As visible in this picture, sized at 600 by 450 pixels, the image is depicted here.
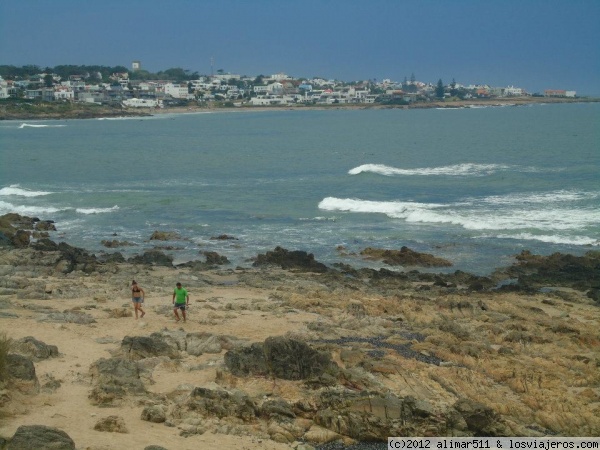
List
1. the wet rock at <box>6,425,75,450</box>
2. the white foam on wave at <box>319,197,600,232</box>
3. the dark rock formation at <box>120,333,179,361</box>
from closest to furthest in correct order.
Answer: the wet rock at <box>6,425,75,450</box>
the dark rock formation at <box>120,333,179,361</box>
the white foam on wave at <box>319,197,600,232</box>

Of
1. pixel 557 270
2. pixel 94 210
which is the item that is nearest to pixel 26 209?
pixel 94 210

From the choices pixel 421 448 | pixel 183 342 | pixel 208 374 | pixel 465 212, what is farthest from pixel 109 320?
pixel 465 212

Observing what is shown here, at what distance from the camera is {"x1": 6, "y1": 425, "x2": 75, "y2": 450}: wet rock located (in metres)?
9.21

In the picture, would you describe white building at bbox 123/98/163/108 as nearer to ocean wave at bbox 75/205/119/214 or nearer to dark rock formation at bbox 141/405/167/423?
ocean wave at bbox 75/205/119/214

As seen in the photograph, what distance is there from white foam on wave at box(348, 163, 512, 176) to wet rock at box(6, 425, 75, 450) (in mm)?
46334

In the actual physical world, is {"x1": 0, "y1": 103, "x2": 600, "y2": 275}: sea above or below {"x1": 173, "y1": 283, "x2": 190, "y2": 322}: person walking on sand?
below

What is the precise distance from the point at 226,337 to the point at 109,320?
338cm


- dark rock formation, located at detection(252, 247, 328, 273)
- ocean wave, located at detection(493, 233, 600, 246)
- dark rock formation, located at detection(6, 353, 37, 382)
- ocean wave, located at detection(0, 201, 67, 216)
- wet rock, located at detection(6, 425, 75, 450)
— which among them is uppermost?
wet rock, located at detection(6, 425, 75, 450)

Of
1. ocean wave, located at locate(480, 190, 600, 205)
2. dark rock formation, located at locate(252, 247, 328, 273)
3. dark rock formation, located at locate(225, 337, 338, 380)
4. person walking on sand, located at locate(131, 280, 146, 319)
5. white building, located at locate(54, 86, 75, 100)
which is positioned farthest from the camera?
white building, located at locate(54, 86, 75, 100)

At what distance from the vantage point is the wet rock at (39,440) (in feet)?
30.2

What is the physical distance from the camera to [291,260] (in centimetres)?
2708

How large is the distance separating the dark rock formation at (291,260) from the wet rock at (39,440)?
17.0m

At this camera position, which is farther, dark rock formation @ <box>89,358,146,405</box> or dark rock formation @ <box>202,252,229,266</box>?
dark rock formation @ <box>202,252,229,266</box>

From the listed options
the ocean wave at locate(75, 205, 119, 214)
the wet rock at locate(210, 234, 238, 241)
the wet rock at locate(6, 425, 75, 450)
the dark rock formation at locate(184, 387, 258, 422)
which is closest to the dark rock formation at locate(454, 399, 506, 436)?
the dark rock formation at locate(184, 387, 258, 422)
